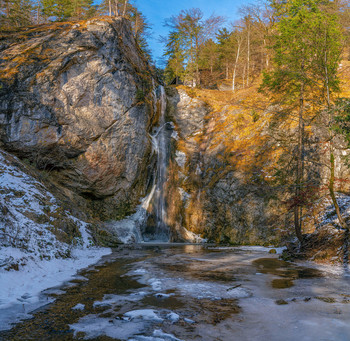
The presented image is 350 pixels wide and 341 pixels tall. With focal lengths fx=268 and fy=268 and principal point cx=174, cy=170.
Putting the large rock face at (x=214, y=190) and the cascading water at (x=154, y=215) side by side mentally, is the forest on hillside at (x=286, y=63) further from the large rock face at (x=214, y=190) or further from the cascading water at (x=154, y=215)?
the cascading water at (x=154, y=215)

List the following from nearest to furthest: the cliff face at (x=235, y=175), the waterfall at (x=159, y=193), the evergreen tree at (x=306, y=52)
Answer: the evergreen tree at (x=306, y=52) < the cliff face at (x=235, y=175) < the waterfall at (x=159, y=193)

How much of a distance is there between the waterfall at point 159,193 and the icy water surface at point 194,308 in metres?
11.8

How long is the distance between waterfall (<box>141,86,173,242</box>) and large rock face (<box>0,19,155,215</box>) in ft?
3.77

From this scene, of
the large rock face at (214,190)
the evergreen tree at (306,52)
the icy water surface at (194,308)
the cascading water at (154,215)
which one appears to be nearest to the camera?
the icy water surface at (194,308)

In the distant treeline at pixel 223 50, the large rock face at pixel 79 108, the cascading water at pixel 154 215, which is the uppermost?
the distant treeline at pixel 223 50

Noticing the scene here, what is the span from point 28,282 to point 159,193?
14.8 metres

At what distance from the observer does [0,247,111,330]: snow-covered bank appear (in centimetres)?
409

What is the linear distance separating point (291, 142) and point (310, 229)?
20.1 ft

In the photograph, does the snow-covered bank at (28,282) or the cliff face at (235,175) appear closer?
the snow-covered bank at (28,282)

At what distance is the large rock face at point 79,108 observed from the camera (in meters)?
16.3

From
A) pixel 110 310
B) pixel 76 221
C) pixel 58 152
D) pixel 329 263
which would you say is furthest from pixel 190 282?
pixel 58 152

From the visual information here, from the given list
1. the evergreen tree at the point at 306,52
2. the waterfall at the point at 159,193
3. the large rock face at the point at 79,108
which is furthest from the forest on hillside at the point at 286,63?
the waterfall at the point at 159,193

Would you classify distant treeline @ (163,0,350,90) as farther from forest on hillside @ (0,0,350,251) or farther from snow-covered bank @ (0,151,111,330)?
snow-covered bank @ (0,151,111,330)

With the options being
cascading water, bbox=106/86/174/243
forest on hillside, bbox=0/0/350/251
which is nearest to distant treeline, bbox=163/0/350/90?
forest on hillside, bbox=0/0/350/251
